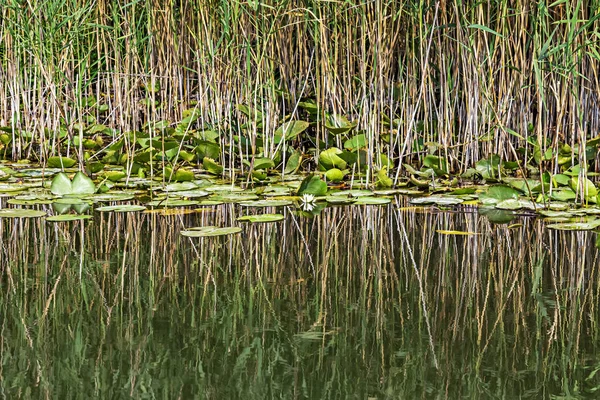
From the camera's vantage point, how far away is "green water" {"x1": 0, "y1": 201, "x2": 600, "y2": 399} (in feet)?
5.08

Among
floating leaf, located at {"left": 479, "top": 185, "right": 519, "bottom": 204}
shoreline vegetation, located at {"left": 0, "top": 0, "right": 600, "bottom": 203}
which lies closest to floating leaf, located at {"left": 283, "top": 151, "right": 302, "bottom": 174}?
shoreline vegetation, located at {"left": 0, "top": 0, "right": 600, "bottom": 203}

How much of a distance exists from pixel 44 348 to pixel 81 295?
418 mm

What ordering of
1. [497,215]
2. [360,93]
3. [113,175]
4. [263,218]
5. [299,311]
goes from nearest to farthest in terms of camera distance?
[299,311] → [263,218] → [497,215] → [113,175] → [360,93]

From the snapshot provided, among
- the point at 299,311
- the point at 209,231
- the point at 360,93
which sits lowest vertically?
the point at 299,311

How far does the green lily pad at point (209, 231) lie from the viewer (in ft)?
9.14

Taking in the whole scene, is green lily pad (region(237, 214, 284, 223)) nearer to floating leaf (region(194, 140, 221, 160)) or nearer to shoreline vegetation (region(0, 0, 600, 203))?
shoreline vegetation (region(0, 0, 600, 203))

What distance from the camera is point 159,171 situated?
4.14m

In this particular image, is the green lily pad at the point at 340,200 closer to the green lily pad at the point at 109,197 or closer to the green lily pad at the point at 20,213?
the green lily pad at the point at 109,197

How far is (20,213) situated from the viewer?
3145 mm

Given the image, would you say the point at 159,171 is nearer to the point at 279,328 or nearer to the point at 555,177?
the point at 555,177

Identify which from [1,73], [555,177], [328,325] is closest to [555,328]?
[328,325]

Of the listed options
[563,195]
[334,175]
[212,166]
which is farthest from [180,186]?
[563,195]

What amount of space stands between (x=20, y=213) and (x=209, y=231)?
775mm

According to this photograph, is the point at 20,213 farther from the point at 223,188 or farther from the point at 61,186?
→ the point at 223,188
